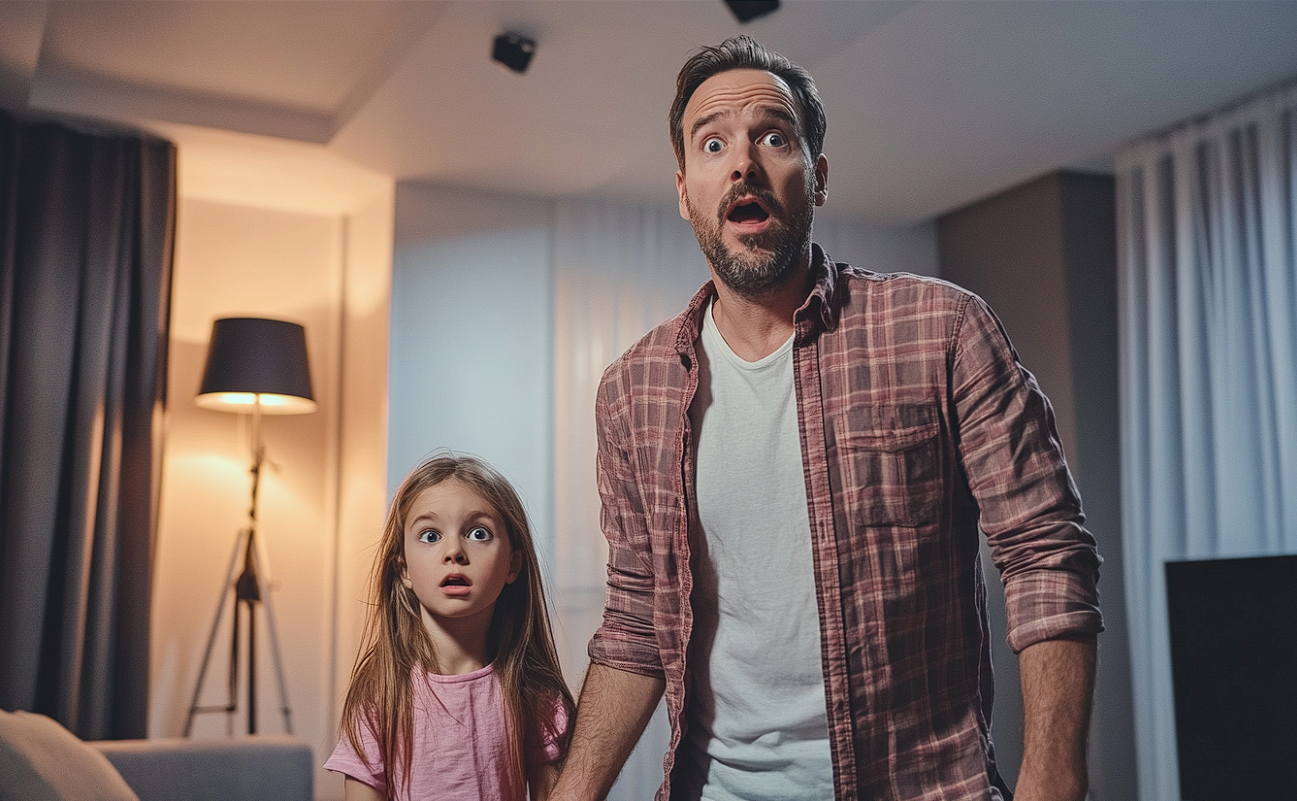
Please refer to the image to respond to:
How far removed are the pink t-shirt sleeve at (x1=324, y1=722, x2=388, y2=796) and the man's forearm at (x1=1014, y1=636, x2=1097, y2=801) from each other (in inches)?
31.1

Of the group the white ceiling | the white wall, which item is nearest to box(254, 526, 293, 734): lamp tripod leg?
the white wall

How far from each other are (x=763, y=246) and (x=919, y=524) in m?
0.37

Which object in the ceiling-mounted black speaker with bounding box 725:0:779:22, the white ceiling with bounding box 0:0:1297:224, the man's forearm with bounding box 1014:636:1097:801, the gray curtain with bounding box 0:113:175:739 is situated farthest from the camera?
the gray curtain with bounding box 0:113:175:739

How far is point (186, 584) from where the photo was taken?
4242 millimetres

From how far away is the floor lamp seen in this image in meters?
3.90

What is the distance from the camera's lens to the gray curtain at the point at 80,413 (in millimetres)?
3650

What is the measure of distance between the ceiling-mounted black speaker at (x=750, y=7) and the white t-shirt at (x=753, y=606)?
1.62 metres

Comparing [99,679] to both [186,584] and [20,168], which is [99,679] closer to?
[186,584]

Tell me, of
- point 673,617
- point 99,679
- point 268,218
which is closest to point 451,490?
point 673,617

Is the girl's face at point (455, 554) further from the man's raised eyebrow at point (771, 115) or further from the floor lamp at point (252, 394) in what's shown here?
the floor lamp at point (252, 394)

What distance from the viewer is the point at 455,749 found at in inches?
57.5

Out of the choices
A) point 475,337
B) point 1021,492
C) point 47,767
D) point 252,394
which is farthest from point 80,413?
point 1021,492

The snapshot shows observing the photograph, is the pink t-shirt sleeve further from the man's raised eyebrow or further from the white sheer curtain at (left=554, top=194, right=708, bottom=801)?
the white sheer curtain at (left=554, top=194, right=708, bottom=801)

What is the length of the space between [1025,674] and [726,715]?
1.23 ft
